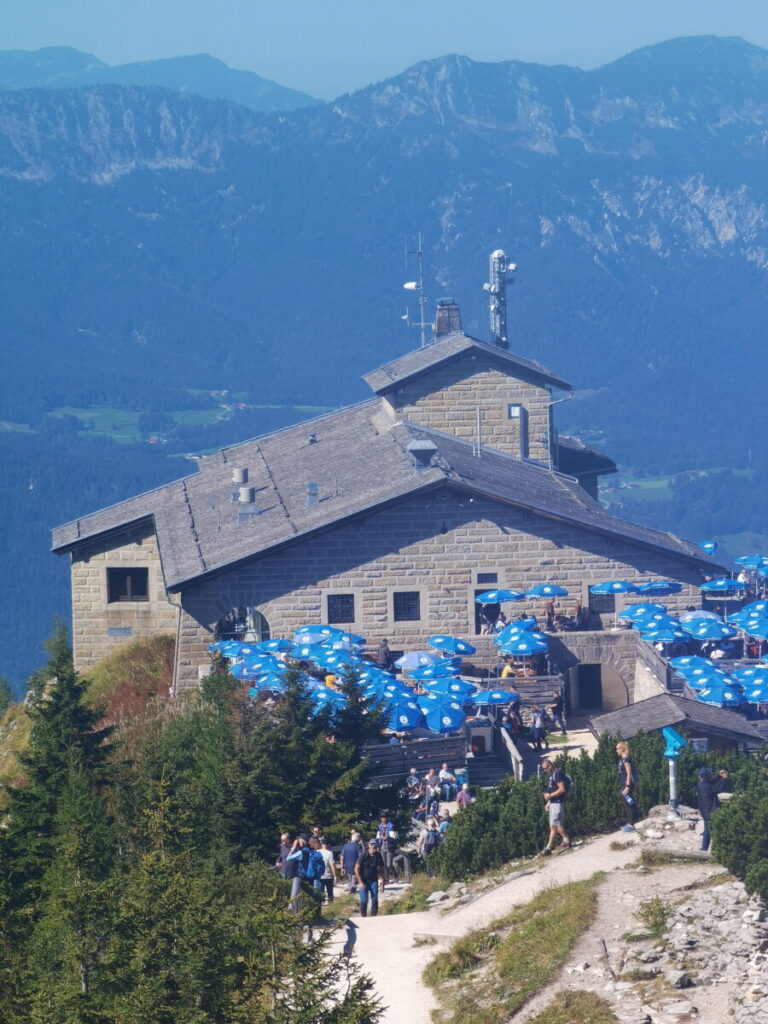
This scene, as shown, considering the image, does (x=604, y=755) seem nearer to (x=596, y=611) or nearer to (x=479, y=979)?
(x=479, y=979)

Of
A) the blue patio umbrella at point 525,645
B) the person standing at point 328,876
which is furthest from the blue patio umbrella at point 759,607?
the person standing at point 328,876

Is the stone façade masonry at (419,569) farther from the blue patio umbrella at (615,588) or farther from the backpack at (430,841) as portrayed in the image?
the backpack at (430,841)

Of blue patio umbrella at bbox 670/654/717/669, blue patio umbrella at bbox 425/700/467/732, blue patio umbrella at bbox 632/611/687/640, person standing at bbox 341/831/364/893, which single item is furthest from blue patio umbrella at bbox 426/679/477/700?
person standing at bbox 341/831/364/893

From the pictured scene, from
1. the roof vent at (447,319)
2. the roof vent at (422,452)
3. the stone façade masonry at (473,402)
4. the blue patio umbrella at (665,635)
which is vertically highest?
the roof vent at (447,319)

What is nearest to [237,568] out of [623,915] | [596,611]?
[596,611]

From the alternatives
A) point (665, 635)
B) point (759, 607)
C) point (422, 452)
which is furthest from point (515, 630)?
point (422, 452)

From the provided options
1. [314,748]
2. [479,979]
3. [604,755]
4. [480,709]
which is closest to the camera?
[479,979]

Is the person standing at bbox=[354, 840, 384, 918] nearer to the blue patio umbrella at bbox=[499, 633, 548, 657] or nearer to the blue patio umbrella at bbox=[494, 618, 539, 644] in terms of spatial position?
the blue patio umbrella at bbox=[499, 633, 548, 657]
